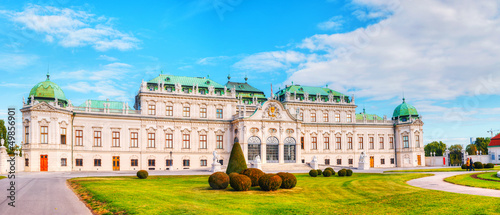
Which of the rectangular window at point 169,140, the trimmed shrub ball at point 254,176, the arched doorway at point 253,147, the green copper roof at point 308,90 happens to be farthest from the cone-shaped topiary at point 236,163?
the green copper roof at point 308,90

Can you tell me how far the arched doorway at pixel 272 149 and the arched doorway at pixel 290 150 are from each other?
1.78 meters

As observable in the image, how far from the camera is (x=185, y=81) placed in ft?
228

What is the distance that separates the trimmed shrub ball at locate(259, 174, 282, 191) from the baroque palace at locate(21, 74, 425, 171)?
130 ft

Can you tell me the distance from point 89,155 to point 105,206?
1758 inches

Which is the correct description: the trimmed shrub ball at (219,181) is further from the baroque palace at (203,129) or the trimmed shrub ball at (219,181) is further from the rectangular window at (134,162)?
the rectangular window at (134,162)

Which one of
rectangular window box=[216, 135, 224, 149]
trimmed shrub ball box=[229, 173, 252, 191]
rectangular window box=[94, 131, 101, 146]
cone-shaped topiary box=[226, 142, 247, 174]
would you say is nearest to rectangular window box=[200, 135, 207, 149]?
rectangular window box=[216, 135, 224, 149]

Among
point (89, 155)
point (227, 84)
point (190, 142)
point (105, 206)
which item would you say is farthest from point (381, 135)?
point (105, 206)

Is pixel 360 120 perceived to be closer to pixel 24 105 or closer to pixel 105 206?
pixel 24 105

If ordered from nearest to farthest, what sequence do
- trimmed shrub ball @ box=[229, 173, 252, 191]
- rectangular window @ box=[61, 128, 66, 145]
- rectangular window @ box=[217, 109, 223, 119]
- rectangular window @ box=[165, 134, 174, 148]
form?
trimmed shrub ball @ box=[229, 173, 252, 191]
rectangular window @ box=[61, 128, 66, 145]
rectangular window @ box=[165, 134, 174, 148]
rectangular window @ box=[217, 109, 223, 119]

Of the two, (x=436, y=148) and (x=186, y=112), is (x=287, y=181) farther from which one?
(x=436, y=148)

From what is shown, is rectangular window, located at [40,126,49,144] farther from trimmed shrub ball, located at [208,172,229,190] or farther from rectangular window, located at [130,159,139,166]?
trimmed shrub ball, located at [208,172,229,190]

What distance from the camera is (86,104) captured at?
207 ft

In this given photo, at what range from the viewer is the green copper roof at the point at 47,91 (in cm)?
5730

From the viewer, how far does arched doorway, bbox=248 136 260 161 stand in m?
66.9
